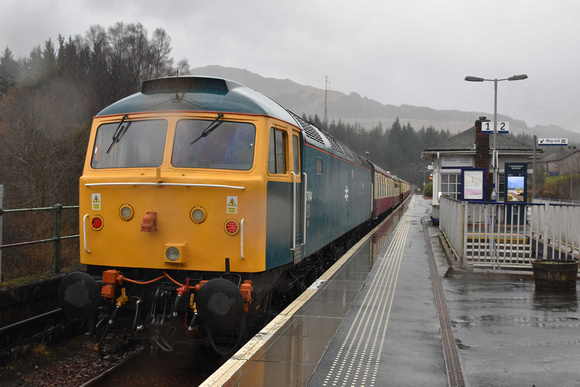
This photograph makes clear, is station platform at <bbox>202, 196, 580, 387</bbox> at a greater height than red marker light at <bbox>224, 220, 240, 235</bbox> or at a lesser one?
lesser

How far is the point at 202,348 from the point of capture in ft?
23.1

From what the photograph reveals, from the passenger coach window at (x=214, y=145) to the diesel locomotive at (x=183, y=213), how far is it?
0.5 inches

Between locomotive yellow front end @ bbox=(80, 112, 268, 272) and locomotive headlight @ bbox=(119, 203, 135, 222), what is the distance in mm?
12

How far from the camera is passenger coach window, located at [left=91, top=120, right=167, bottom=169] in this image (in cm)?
627

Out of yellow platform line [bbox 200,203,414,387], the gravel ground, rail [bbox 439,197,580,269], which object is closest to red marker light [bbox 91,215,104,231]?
the gravel ground

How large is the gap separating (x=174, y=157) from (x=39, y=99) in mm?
20816

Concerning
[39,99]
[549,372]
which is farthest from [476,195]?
[39,99]

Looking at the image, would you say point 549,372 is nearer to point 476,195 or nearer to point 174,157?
point 174,157

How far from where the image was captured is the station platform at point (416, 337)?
4645 millimetres

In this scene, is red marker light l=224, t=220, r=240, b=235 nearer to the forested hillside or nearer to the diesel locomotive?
the diesel locomotive

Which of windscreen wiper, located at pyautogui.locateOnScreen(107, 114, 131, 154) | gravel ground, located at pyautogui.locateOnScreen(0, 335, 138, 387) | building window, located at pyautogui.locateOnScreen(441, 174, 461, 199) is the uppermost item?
windscreen wiper, located at pyautogui.locateOnScreen(107, 114, 131, 154)

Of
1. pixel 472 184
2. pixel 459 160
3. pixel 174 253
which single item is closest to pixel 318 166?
pixel 174 253

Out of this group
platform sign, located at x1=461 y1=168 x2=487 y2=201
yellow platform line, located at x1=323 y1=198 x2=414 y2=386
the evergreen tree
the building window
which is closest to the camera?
yellow platform line, located at x1=323 y1=198 x2=414 y2=386

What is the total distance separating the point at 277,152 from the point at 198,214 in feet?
4.48
